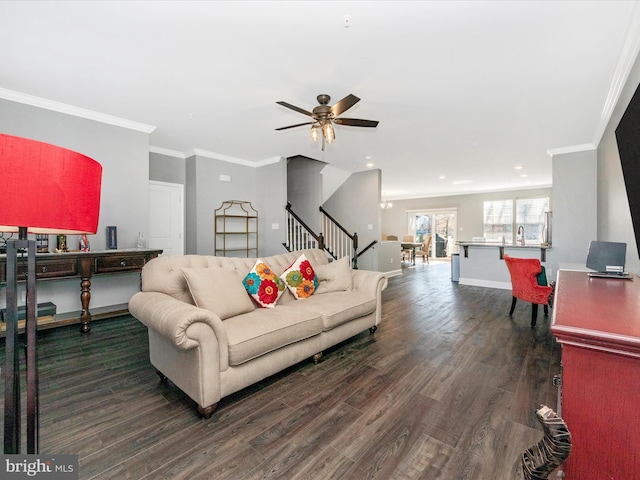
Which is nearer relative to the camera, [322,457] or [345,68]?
[322,457]

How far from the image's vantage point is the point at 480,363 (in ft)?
8.33

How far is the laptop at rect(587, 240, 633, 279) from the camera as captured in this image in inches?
89.1

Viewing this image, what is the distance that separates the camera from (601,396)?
77 cm

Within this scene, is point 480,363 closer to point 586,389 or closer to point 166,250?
point 586,389

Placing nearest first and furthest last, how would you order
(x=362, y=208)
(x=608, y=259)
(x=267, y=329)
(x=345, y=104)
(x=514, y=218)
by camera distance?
1. (x=267, y=329)
2. (x=608, y=259)
3. (x=345, y=104)
4. (x=362, y=208)
5. (x=514, y=218)

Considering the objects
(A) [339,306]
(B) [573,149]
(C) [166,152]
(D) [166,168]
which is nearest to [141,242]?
(D) [166,168]

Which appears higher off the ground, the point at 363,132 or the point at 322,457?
the point at 363,132

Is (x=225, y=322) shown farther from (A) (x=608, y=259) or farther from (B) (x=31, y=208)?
(A) (x=608, y=259)

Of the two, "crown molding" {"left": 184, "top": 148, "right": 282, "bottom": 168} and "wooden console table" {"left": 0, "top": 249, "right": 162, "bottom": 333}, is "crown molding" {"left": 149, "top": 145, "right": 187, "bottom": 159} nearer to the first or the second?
"crown molding" {"left": 184, "top": 148, "right": 282, "bottom": 168}

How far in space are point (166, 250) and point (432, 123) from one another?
4.82 meters

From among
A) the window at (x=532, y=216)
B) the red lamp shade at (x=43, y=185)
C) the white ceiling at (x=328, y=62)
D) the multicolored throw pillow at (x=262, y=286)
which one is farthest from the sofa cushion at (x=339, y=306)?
the window at (x=532, y=216)

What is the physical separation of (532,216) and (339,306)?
10.1 meters

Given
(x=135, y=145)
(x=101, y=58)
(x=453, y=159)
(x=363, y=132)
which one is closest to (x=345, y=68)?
(x=363, y=132)

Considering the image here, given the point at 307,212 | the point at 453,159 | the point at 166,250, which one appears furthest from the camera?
the point at 307,212
